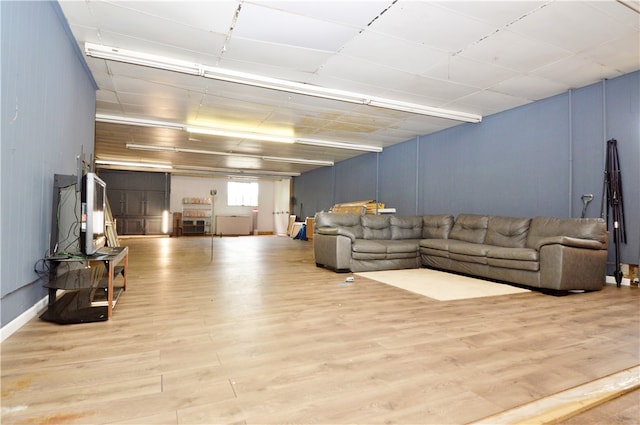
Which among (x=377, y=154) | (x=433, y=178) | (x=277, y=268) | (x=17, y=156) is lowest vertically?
(x=277, y=268)

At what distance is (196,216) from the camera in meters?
15.0

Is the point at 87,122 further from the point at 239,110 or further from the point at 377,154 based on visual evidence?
the point at 377,154

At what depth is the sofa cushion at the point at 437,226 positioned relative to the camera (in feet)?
20.5

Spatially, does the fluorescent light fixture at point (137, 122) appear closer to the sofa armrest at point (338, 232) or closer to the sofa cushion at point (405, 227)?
the sofa armrest at point (338, 232)

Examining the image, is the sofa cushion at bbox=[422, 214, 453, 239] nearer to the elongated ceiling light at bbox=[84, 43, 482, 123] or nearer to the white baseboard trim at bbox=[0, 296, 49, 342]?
the elongated ceiling light at bbox=[84, 43, 482, 123]

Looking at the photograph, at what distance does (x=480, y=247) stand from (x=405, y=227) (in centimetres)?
180

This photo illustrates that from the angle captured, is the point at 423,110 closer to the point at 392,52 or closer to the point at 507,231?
the point at 392,52

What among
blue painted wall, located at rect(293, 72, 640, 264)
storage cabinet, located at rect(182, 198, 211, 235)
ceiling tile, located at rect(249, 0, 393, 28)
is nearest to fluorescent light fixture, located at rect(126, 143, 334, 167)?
blue painted wall, located at rect(293, 72, 640, 264)

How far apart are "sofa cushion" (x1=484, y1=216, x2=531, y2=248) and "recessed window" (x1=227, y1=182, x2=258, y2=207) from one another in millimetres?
12472

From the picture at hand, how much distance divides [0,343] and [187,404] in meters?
1.65

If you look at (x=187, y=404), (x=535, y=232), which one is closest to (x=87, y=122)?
(x=187, y=404)

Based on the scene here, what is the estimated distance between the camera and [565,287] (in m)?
3.96

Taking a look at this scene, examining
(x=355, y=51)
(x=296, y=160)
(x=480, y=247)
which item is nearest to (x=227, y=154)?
(x=296, y=160)

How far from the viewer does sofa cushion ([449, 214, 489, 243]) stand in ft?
18.4
